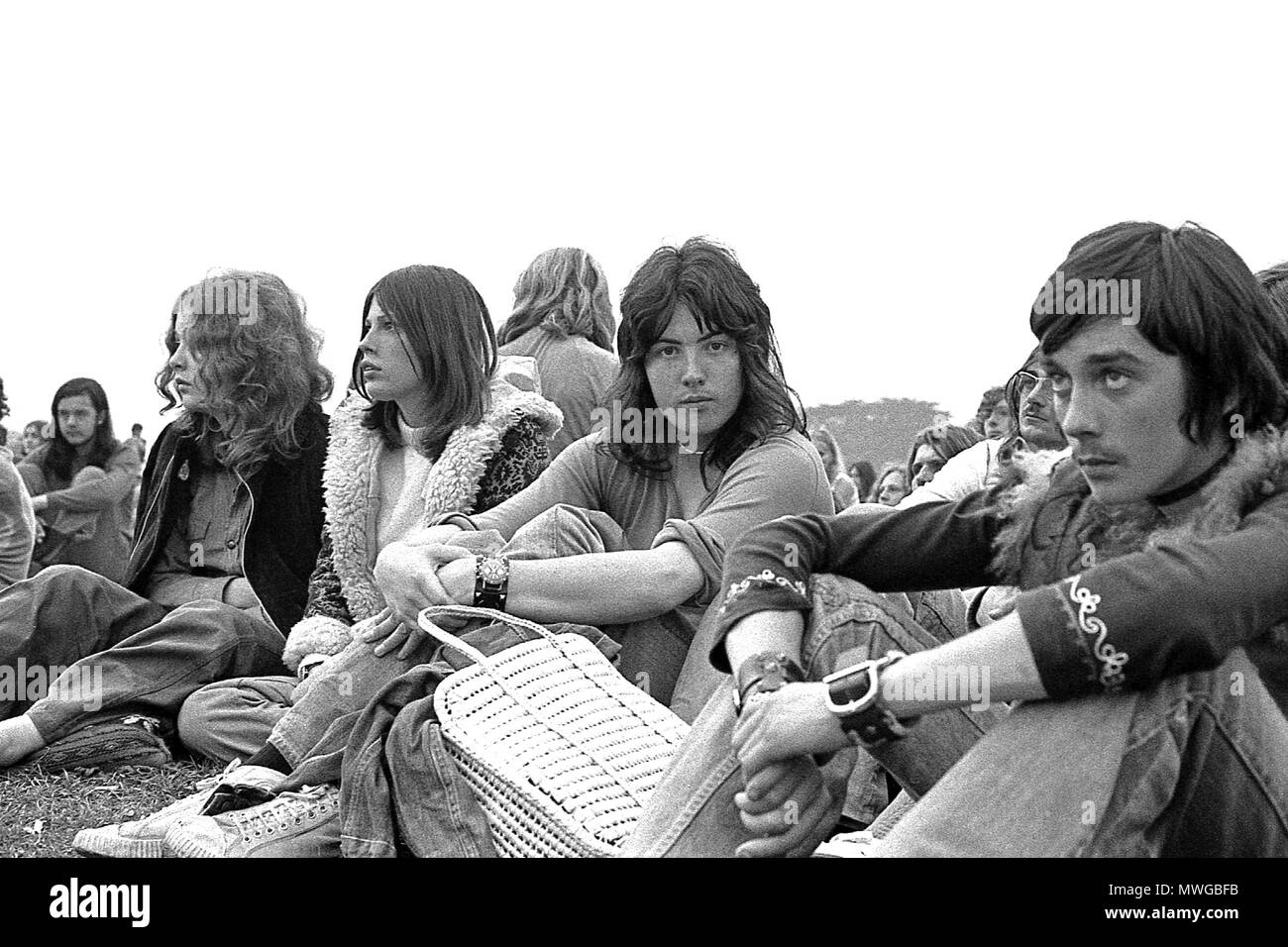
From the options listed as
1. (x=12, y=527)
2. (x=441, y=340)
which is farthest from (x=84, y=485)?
(x=441, y=340)

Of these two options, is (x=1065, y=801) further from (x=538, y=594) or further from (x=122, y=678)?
(x=122, y=678)

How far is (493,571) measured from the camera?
357 centimetres

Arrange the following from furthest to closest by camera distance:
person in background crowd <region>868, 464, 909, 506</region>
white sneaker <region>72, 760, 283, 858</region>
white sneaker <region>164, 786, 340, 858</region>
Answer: person in background crowd <region>868, 464, 909, 506</region> → white sneaker <region>72, 760, 283, 858</region> → white sneaker <region>164, 786, 340, 858</region>

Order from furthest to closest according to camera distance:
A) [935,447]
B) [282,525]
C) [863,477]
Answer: [863,477] → [935,447] → [282,525]

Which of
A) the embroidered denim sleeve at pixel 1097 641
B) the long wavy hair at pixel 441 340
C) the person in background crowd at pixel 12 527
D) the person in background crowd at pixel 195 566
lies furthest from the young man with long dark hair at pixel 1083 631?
the person in background crowd at pixel 12 527

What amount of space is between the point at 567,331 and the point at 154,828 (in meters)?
2.92

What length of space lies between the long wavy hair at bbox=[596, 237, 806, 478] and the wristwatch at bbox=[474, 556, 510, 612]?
1.72ft

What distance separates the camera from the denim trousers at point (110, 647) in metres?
4.95

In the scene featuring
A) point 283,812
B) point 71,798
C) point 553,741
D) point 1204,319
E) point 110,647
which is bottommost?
point 71,798

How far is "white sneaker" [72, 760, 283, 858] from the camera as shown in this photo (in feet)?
12.3

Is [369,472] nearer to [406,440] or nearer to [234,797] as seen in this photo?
[406,440]

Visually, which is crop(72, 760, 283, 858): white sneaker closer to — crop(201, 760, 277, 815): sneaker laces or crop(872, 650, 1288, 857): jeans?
crop(201, 760, 277, 815): sneaker laces

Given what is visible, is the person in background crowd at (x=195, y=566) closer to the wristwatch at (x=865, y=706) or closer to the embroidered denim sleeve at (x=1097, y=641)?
Result: the wristwatch at (x=865, y=706)

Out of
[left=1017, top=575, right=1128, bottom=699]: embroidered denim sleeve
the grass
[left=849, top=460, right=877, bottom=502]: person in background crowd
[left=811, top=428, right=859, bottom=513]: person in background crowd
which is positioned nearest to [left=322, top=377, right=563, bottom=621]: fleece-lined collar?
the grass
